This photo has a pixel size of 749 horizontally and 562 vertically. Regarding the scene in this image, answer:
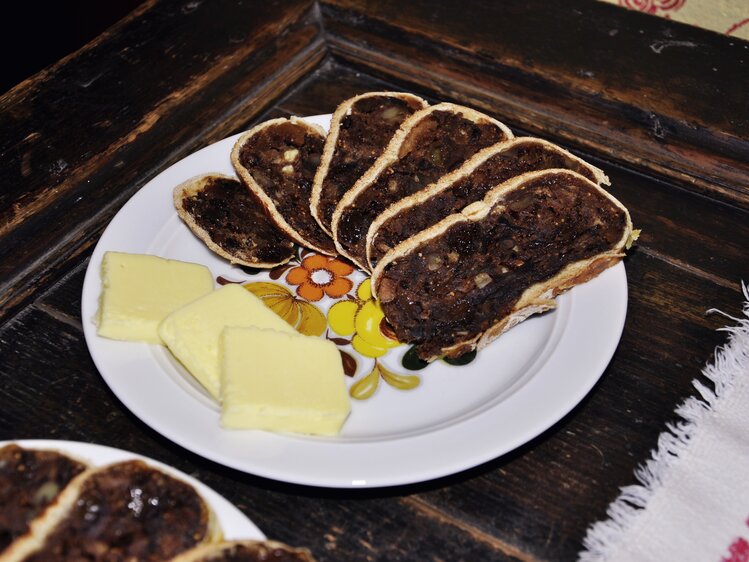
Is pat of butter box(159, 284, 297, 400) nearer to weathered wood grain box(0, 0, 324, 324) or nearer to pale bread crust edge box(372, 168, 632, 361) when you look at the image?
pale bread crust edge box(372, 168, 632, 361)

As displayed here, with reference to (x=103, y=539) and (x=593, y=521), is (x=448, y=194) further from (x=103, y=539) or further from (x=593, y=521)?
A: (x=103, y=539)

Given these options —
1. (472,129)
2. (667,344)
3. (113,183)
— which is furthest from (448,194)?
(113,183)

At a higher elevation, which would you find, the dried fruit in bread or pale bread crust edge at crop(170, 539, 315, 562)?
the dried fruit in bread

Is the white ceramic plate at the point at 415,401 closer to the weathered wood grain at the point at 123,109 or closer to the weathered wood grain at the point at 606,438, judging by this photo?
the weathered wood grain at the point at 606,438

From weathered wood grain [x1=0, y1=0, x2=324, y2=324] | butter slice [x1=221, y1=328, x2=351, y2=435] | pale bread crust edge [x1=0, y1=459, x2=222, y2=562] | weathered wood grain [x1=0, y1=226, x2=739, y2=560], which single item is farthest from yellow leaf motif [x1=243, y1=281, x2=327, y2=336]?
pale bread crust edge [x1=0, y1=459, x2=222, y2=562]

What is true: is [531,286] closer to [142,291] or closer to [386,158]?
[386,158]
